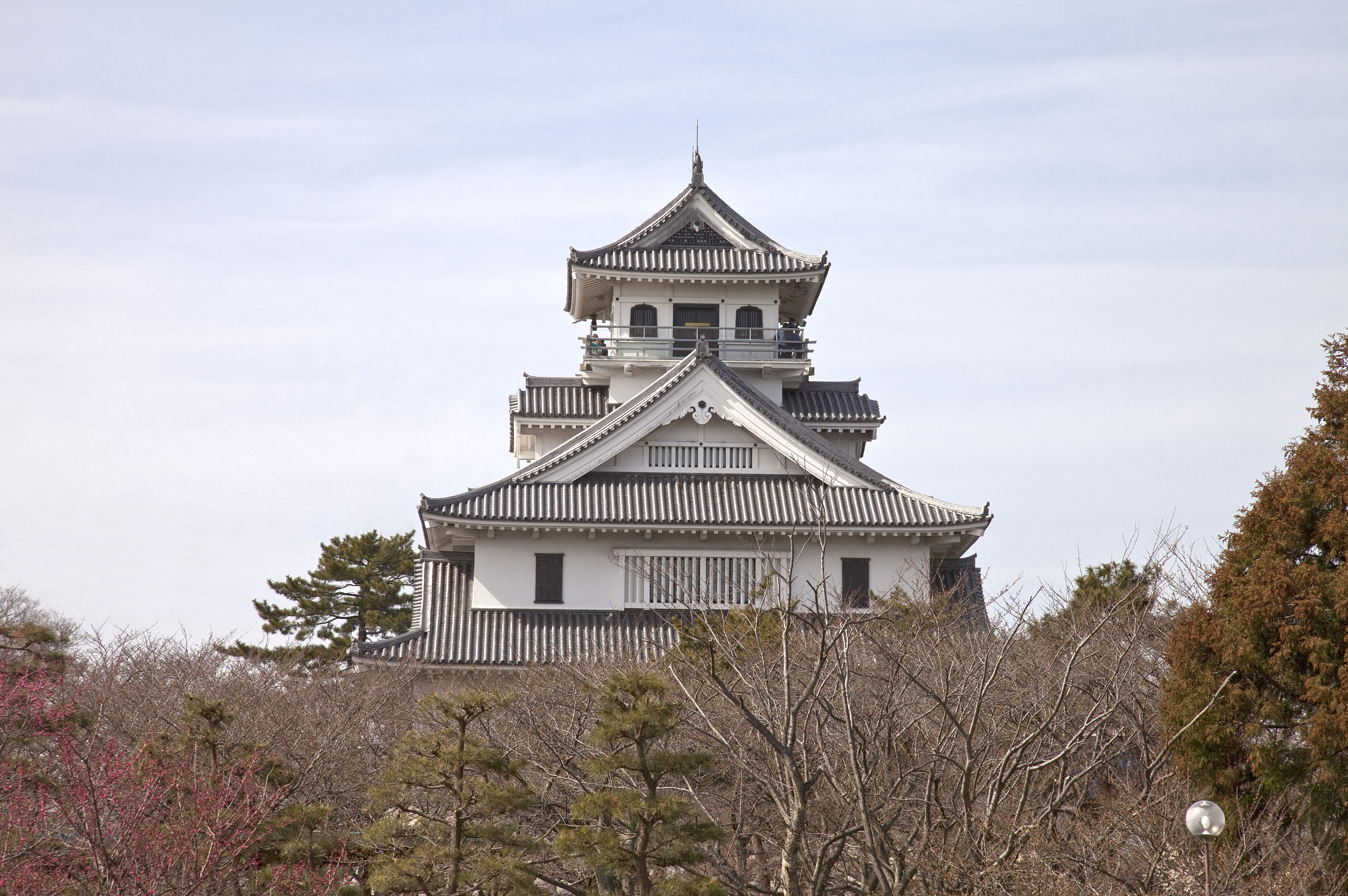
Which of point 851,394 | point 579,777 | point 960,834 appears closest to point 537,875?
point 579,777

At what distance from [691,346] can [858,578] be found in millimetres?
8364

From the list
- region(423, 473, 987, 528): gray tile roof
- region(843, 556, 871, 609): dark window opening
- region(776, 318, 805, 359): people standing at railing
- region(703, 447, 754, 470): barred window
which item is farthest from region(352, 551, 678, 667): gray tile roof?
region(776, 318, 805, 359): people standing at railing

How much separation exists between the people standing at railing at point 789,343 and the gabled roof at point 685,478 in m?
4.99

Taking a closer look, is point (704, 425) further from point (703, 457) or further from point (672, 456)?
point (672, 456)

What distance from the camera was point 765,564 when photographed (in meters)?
23.0

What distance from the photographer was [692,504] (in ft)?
77.6

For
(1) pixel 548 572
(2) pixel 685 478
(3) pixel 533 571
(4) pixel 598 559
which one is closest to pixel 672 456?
(2) pixel 685 478

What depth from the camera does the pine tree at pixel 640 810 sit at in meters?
10.7

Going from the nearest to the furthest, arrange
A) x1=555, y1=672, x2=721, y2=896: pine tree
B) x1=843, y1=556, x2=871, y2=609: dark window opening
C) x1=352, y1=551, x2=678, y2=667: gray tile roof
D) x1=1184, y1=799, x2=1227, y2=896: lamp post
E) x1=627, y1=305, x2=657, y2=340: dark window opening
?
x1=1184, y1=799, x2=1227, y2=896: lamp post, x1=555, y1=672, x2=721, y2=896: pine tree, x1=352, y1=551, x2=678, y2=667: gray tile roof, x1=843, y1=556, x2=871, y2=609: dark window opening, x1=627, y1=305, x2=657, y2=340: dark window opening

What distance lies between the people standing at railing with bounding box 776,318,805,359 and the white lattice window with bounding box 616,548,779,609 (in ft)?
24.0

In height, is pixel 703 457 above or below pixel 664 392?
below

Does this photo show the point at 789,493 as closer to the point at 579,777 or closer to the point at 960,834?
the point at 579,777

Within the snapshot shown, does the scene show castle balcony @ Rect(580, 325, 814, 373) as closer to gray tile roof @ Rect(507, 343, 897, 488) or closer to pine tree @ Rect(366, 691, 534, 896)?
gray tile roof @ Rect(507, 343, 897, 488)

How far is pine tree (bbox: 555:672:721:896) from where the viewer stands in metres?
10.7
